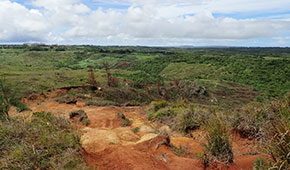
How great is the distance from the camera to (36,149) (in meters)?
3.91

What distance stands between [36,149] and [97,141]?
3.01 metres

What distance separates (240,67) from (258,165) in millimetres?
72931

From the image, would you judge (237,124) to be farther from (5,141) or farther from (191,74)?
(191,74)

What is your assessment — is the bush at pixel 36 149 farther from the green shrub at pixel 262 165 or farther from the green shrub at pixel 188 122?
the green shrub at pixel 188 122

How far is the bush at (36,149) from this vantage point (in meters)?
3.62

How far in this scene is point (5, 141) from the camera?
420 cm

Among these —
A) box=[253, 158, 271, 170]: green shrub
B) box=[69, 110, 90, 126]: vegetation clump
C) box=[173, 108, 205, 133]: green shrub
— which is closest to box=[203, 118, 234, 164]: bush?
box=[253, 158, 271, 170]: green shrub

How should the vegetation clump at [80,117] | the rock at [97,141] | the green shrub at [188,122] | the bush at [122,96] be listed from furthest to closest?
1. the bush at [122,96]
2. the vegetation clump at [80,117]
3. the green shrub at [188,122]
4. the rock at [97,141]

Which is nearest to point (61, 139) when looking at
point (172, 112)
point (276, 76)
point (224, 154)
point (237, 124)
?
point (224, 154)

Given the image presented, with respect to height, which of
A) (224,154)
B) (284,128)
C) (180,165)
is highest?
(284,128)

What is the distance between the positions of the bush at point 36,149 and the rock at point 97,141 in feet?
4.48

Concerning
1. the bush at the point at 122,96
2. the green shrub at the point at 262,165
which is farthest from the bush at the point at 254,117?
the bush at the point at 122,96

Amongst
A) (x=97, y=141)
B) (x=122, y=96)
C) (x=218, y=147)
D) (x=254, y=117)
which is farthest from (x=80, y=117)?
(x=122, y=96)

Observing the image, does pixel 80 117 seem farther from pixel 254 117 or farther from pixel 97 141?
pixel 254 117
